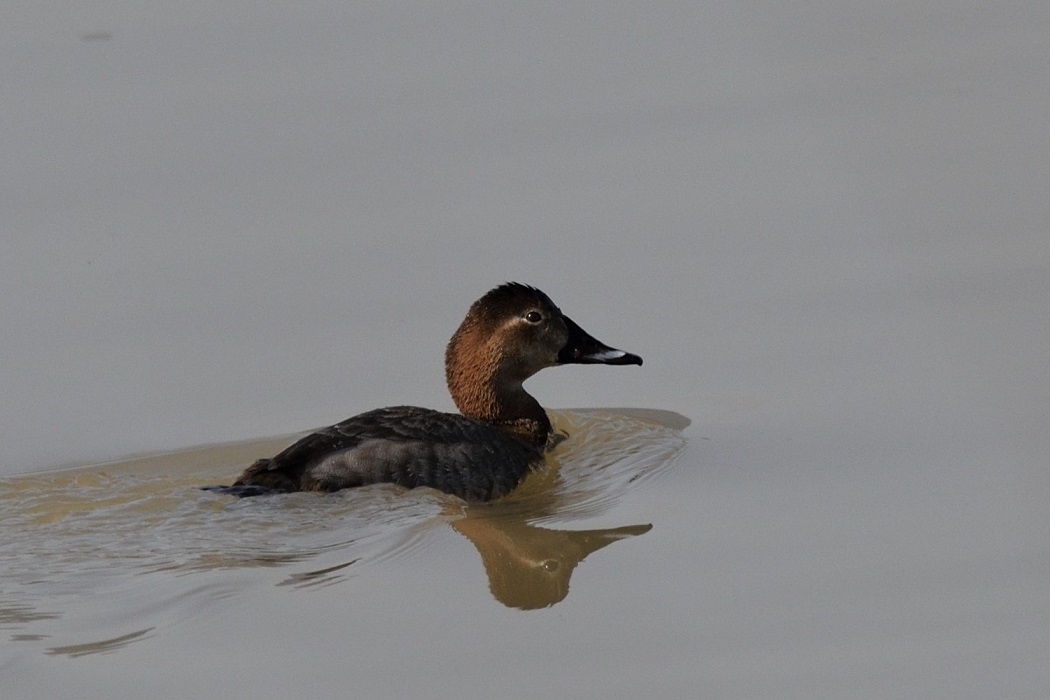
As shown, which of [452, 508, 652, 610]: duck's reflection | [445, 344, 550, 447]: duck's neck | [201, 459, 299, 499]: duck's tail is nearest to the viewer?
[452, 508, 652, 610]: duck's reflection

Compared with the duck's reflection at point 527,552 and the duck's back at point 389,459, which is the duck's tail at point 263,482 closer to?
the duck's back at point 389,459

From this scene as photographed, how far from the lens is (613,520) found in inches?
297

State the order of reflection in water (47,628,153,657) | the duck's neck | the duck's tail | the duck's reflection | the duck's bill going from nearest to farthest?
reflection in water (47,628,153,657)
the duck's reflection
the duck's tail
the duck's bill
the duck's neck

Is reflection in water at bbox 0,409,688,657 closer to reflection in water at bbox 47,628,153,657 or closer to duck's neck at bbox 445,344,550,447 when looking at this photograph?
reflection in water at bbox 47,628,153,657

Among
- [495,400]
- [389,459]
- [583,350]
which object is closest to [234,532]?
[389,459]

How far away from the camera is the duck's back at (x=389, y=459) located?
7.98 m

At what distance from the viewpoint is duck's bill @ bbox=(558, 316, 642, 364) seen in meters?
8.90

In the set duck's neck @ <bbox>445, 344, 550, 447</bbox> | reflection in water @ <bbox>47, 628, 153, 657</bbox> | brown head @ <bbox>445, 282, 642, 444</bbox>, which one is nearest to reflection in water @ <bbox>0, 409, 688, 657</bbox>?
reflection in water @ <bbox>47, 628, 153, 657</bbox>

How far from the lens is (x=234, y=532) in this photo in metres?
7.68

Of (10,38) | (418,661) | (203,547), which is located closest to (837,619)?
(418,661)

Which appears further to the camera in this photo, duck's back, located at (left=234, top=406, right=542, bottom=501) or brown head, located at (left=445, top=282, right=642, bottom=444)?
brown head, located at (left=445, top=282, right=642, bottom=444)

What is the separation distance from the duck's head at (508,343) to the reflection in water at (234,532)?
0.38 metres

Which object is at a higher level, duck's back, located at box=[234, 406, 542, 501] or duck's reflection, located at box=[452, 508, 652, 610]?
duck's back, located at box=[234, 406, 542, 501]

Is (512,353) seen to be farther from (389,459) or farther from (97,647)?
(97,647)
